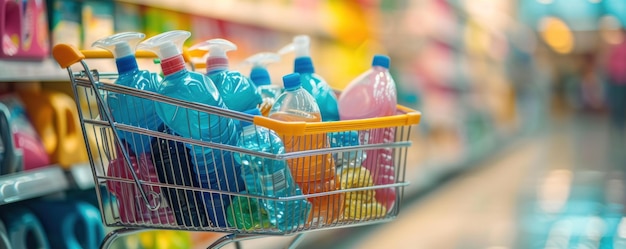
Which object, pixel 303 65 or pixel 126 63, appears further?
pixel 303 65

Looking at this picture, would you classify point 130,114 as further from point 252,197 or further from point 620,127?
point 620,127

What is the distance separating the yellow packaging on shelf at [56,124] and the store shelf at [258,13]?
1.49 feet

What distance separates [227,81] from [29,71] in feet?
2.67

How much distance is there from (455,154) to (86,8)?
170 inches

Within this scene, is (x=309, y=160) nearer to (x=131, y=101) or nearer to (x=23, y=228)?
(x=131, y=101)

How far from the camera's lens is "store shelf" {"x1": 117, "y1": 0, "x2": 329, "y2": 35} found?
9.72 ft

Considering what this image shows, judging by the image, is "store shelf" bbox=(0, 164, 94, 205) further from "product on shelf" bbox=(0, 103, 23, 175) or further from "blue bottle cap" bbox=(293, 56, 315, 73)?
"blue bottle cap" bbox=(293, 56, 315, 73)

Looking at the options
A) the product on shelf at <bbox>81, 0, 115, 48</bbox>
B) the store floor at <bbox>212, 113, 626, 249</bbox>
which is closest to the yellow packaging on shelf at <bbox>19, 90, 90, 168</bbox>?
the product on shelf at <bbox>81, 0, 115, 48</bbox>

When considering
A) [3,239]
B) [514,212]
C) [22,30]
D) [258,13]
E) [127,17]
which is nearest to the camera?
[3,239]

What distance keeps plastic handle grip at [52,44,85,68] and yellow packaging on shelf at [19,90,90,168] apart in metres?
0.89

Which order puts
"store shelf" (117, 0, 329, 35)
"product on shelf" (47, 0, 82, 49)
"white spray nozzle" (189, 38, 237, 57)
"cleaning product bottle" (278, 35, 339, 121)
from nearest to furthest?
1. "white spray nozzle" (189, 38, 237, 57)
2. "cleaning product bottle" (278, 35, 339, 121)
3. "product on shelf" (47, 0, 82, 49)
4. "store shelf" (117, 0, 329, 35)

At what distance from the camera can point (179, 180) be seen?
4.83 feet

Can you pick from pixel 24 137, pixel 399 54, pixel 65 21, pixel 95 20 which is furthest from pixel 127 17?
pixel 399 54

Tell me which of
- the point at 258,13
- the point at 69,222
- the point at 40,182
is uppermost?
the point at 258,13
